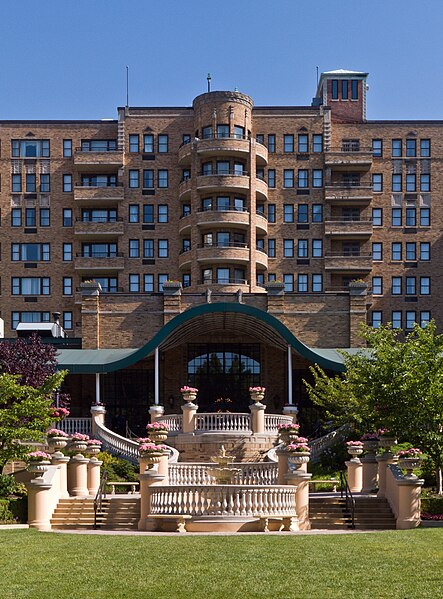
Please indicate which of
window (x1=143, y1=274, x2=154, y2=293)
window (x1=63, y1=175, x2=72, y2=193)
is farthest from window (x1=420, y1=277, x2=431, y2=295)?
window (x1=63, y1=175, x2=72, y2=193)

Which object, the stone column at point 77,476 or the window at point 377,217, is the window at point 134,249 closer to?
the window at point 377,217

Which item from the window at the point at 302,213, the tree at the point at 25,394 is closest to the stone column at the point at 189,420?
the tree at the point at 25,394

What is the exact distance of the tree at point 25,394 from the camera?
32125 mm

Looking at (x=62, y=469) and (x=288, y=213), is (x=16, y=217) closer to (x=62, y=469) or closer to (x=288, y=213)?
(x=288, y=213)

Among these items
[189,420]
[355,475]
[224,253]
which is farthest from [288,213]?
[355,475]

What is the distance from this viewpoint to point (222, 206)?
69.6 m

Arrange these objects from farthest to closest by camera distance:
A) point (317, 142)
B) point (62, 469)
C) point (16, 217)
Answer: point (16, 217), point (317, 142), point (62, 469)

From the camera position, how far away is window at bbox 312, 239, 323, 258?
240ft

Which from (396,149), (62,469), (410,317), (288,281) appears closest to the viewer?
(62,469)

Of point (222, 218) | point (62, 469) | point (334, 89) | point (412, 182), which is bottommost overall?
point (62, 469)

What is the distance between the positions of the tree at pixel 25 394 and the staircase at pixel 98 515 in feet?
11.0

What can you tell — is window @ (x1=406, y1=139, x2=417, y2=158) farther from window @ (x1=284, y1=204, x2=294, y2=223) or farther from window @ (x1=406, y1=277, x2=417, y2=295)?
window @ (x1=284, y1=204, x2=294, y2=223)

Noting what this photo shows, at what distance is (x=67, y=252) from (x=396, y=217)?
2491cm

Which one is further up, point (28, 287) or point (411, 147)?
point (411, 147)
